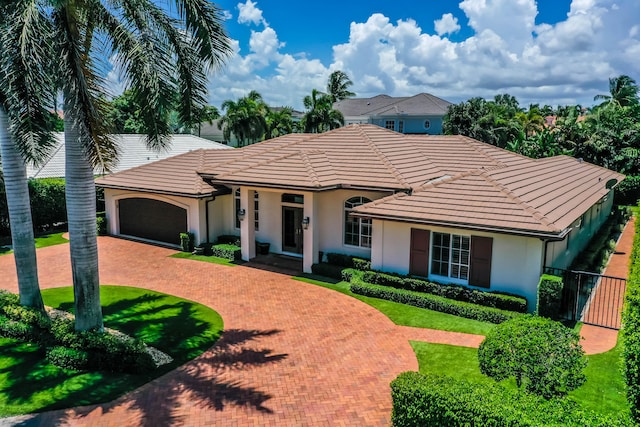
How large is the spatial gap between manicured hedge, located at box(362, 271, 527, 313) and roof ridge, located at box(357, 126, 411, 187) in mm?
3945

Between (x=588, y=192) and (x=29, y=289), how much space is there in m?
22.7

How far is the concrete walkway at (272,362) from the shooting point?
30.0 feet

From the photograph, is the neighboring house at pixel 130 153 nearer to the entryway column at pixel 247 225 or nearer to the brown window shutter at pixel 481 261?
the entryway column at pixel 247 225

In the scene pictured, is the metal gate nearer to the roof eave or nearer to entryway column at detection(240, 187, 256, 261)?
the roof eave

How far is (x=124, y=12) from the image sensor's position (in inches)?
416

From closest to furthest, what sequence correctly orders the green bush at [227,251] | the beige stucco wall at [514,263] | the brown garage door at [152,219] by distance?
the beige stucco wall at [514,263], the green bush at [227,251], the brown garage door at [152,219]

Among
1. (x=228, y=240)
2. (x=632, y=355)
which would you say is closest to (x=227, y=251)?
(x=228, y=240)

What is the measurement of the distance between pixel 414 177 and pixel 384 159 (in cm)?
181

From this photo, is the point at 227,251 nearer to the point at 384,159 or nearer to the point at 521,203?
the point at 384,159

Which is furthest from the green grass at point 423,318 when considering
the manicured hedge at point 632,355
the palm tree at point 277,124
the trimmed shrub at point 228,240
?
the palm tree at point 277,124

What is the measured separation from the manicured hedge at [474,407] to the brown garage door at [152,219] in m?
17.2

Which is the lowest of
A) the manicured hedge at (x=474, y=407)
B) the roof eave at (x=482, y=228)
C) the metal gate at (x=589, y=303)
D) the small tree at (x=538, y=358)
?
the metal gate at (x=589, y=303)

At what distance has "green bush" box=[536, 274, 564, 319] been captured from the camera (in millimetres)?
13102

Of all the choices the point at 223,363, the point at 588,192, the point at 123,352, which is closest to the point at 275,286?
the point at 223,363
